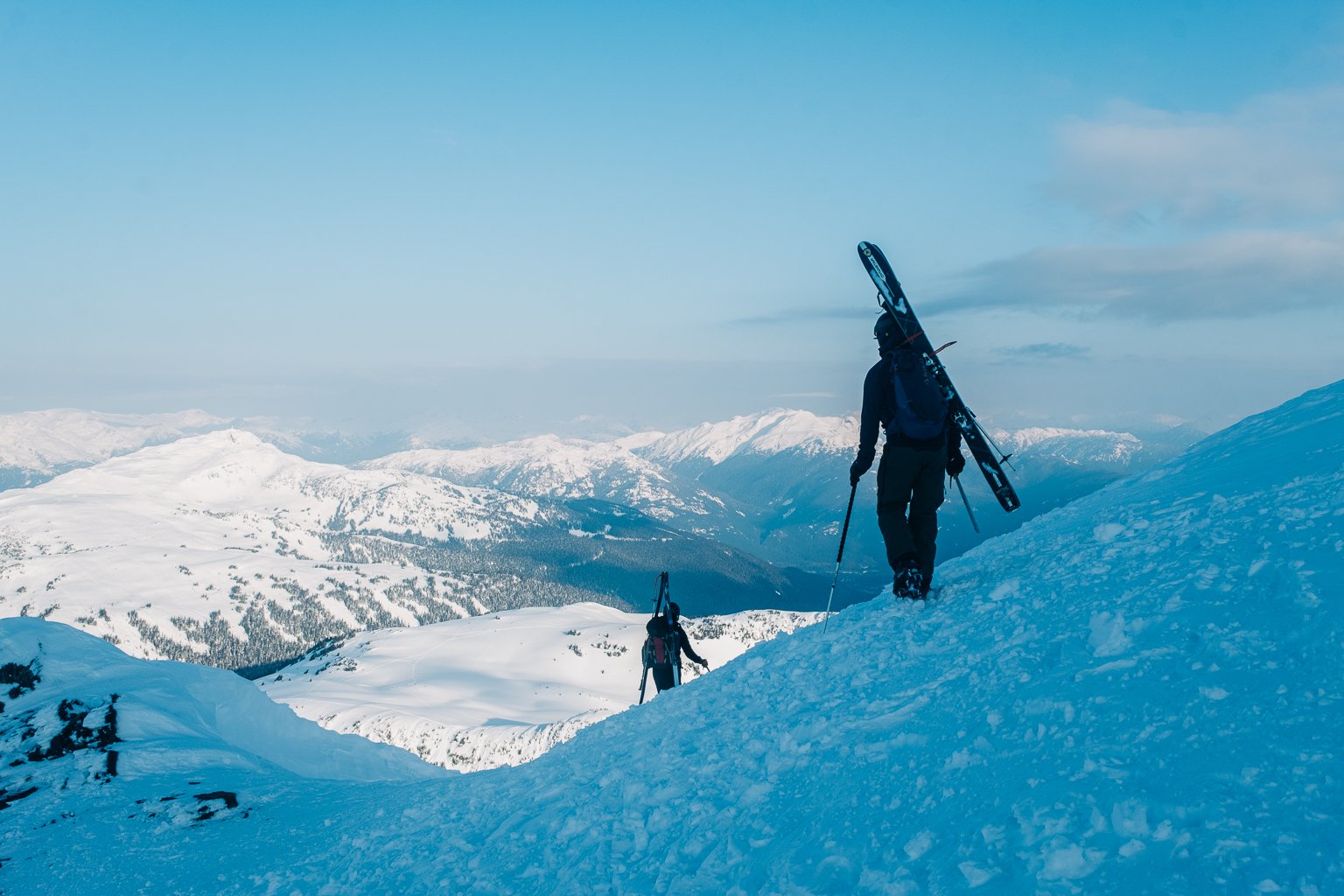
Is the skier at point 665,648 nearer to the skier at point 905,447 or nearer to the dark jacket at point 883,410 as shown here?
the skier at point 905,447

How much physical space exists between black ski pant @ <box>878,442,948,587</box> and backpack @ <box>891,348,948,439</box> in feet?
0.92

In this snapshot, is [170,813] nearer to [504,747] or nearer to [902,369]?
[902,369]

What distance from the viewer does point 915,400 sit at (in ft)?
28.7

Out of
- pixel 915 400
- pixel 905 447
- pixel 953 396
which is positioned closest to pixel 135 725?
pixel 905 447

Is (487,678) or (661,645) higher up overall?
(661,645)

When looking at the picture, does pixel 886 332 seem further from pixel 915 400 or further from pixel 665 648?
pixel 665 648

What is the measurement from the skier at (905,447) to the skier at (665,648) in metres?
6.58

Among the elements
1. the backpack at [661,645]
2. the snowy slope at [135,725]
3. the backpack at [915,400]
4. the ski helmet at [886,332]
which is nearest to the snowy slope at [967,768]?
the snowy slope at [135,725]

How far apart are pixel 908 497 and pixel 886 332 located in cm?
219

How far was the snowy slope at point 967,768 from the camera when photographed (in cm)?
353

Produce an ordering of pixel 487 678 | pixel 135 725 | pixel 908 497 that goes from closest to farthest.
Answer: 1. pixel 908 497
2. pixel 135 725
3. pixel 487 678

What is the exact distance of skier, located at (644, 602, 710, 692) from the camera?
47.7ft

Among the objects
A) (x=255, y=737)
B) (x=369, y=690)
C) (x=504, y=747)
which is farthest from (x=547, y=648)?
(x=255, y=737)

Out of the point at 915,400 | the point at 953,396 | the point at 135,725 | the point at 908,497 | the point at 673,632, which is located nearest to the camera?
the point at 915,400
